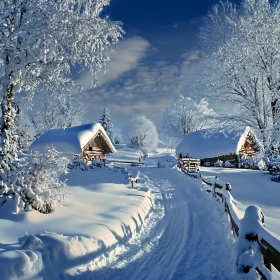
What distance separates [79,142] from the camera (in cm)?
2178

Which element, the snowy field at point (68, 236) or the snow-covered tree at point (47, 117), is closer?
the snowy field at point (68, 236)

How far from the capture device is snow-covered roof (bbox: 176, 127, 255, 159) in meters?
29.6

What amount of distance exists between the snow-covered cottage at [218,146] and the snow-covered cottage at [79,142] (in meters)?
11.3

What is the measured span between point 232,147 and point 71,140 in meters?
18.0

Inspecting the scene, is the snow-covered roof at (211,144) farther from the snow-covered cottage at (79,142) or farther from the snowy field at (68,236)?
the snowy field at (68,236)

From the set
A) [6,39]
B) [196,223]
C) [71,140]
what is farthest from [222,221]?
[71,140]

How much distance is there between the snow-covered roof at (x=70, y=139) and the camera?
2205cm

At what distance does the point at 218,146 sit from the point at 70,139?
1792 centimetres

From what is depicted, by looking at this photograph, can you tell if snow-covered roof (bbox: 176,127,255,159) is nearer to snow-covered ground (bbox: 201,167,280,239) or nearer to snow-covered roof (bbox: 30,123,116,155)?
snow-covered ground (bbox: 201,167,280,239)

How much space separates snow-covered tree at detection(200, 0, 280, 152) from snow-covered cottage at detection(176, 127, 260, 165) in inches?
445

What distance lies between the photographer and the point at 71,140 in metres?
22.6

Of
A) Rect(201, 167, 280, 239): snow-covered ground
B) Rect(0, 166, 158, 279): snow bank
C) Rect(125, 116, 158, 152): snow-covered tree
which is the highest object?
Rect(125, 116, 158, 152): snow-covered tree

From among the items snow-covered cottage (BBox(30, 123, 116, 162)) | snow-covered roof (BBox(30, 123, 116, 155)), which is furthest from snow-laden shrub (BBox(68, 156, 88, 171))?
snow-covered roof (BBox(30, 123, 116, 155))

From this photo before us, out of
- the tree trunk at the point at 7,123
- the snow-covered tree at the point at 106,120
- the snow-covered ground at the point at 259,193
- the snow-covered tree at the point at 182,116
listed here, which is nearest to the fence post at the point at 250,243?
the snow-covered ground at the point at 259,193
